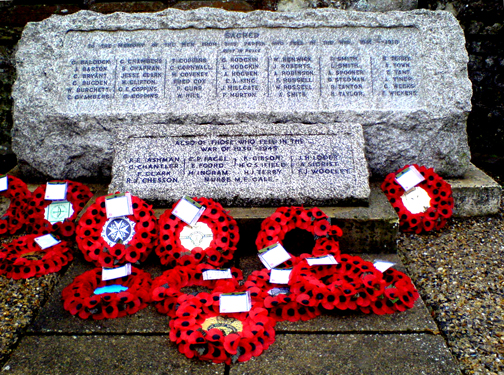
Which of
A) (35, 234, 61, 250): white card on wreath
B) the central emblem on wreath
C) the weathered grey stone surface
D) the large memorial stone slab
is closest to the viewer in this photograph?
the central emblem on wreath

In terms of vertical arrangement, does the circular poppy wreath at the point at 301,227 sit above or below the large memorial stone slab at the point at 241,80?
below

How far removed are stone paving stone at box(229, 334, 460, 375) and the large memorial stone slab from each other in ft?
6.70

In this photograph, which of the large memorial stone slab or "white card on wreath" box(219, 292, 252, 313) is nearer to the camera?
"white card on wreath" box(219, 292, 252, 313)

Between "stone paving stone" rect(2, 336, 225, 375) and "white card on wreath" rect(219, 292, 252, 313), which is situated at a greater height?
"white card on wreath" rect(219, 292, 252, 313)

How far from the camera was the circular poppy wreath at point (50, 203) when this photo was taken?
3397 mm

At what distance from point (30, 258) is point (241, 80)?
91.0 inches

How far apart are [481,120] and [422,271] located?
2.58 m

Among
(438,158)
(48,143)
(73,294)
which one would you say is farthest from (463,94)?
(48,143)

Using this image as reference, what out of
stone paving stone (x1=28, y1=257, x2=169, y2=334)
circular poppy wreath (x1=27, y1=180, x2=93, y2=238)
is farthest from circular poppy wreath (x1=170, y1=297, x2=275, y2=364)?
circular poppy wreath (x1=27, y1=180, x2=93, y2=238)

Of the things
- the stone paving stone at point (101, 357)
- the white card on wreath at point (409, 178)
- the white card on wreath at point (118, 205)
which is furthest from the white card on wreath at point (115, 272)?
the white card on wreath at point (409, 178)

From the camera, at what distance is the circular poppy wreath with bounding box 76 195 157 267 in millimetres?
2981

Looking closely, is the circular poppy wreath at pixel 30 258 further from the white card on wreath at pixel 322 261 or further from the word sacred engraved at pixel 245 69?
the white card on wreath at pixel 322 261

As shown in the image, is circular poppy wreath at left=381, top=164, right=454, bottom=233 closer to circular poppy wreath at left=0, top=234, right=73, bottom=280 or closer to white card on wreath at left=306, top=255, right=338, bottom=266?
white card on wreath at left=306, top=255, right=338, bottom=266

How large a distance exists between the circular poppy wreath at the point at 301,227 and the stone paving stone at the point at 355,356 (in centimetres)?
79
